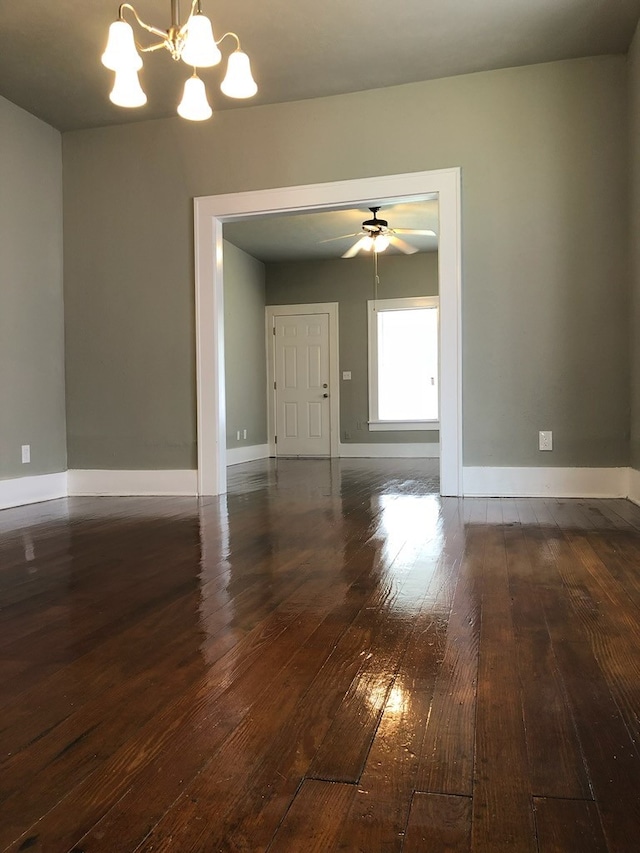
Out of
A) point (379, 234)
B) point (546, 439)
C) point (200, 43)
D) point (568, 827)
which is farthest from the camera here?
point (379, 234)

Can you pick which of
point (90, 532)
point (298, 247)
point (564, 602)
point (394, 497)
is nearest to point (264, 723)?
point (564, 602)

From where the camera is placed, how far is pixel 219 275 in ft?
16.3

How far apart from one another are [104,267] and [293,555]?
3.33 meters

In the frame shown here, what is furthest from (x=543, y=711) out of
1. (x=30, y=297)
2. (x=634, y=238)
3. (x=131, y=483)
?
(x=30, y=297)

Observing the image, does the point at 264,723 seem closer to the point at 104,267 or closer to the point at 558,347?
the point at 558,347

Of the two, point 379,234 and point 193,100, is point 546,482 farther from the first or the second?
point 379,234

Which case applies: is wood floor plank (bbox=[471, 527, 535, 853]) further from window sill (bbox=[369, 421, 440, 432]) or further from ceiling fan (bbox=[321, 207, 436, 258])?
window sill (bbox=[369, 421, 440, 432])

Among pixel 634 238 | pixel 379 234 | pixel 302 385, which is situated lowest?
pixel 302 385

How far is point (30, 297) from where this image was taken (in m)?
4.82

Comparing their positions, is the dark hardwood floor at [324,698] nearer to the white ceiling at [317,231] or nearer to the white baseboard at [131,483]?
the white baseboard at [131,483]

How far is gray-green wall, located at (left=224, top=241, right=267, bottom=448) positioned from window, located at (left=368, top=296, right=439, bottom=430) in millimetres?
1501

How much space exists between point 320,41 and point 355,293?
17.1 ft

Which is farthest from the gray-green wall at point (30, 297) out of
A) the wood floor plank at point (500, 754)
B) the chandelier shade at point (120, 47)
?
the wood floor plank at point (500, 754)

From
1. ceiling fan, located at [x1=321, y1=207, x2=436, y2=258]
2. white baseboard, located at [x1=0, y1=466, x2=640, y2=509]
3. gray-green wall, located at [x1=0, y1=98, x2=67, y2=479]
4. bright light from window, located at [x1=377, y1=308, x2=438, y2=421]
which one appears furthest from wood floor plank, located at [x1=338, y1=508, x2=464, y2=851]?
bright light from window, located at [x1=377, y1=308, x2=438, y2=421]
